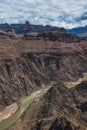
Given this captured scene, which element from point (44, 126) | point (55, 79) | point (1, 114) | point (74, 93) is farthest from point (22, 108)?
point (55, 79)

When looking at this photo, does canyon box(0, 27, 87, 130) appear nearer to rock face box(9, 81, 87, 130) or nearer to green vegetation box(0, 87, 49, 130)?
rock face box(9, 81, 87, 130)

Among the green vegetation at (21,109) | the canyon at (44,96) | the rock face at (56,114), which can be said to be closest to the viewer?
the rock face at (56,114)

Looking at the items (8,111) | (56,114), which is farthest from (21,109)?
(56,114)

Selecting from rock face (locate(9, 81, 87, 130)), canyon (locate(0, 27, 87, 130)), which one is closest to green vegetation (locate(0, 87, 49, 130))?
canyon (locate(0, 27, 87, 130))

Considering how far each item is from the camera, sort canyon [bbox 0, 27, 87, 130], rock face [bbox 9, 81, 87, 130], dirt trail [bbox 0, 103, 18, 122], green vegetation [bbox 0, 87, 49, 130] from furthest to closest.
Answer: dirt trail [bbox 0, 103, 18, 122] < green vegetation [bbox 0, 87, 49, 130] < canyon [bbox 0, 27, 87, 130] < rock face [bbox 9, 81, 87, 130]

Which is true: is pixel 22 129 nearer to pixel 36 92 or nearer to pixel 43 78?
pixel 36 92

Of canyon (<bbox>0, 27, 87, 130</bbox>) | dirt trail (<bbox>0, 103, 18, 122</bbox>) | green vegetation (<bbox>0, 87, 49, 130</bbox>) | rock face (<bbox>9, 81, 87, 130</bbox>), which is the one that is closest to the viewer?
rock face (<bbox>9, 81, 87, 130</bbox>)

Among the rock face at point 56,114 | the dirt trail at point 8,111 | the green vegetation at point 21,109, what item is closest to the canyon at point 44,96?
the rock face at point 56,114

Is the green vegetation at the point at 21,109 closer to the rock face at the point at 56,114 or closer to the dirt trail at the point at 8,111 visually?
the dirt trail at the point at 8,111

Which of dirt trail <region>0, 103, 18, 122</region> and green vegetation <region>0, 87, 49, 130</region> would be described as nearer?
green vegetation <region>0, 87, 49, 130</region>

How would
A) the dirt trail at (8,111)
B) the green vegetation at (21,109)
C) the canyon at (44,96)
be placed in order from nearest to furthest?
1. the canyon at (44,96)
2. the green vegetation at (21,109)
3. the dirt trail at (8,111)
